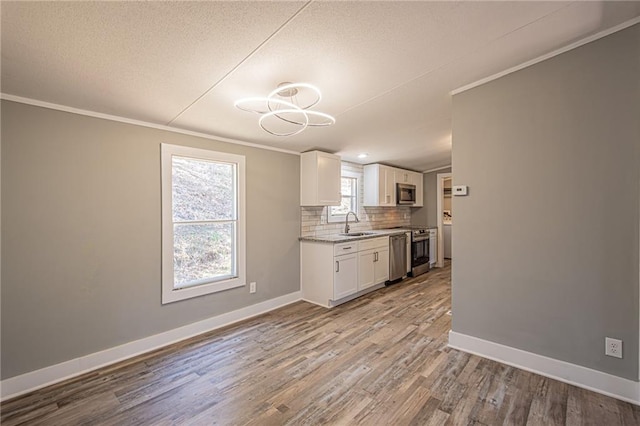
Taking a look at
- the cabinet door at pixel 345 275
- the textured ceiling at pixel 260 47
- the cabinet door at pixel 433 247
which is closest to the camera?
the textured ceiling at pixel 260 47

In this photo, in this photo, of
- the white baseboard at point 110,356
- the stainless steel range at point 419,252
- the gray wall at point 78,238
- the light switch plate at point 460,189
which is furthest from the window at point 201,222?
the stainless steel range at point 419,252

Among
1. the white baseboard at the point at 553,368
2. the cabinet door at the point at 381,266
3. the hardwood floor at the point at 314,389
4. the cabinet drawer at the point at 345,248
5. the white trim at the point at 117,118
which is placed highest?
the white trim at the point at 117,118

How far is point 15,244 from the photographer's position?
2.06 meters

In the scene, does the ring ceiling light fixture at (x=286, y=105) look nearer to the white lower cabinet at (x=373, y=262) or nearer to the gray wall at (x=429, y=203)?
the white lower cabinet at (x=373, y=262)

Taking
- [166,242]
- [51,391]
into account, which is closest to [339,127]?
[166,242]

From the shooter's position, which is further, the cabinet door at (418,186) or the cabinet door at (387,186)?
the cabinet door at (418,186)

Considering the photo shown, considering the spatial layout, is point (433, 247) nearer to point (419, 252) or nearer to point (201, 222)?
point (419, 252)

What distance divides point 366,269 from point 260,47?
3.45 meters

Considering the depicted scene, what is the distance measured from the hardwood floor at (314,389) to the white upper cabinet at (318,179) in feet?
6.00

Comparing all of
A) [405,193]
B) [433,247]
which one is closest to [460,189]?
[405,193]

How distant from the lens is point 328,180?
4.16 meters

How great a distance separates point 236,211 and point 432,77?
2464 millimetres

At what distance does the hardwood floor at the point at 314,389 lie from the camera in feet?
5.76

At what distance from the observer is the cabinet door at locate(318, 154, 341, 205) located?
403 cm
